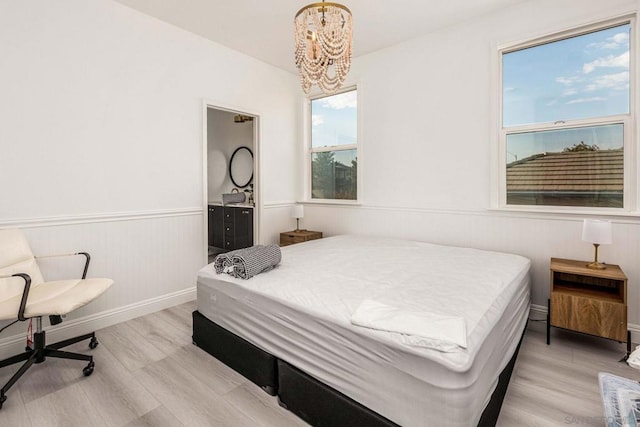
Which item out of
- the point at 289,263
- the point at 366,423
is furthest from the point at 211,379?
the point at 366,423

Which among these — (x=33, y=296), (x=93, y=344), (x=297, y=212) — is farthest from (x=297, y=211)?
(x=33, y=296)

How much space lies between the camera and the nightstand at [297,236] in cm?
417

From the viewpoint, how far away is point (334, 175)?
4.42 m

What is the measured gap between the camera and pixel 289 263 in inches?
96.0

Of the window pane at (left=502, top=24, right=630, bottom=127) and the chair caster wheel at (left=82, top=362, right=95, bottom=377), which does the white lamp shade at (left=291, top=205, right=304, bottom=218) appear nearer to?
the window pane at (left=502, top=24, right=630, bottom=127)

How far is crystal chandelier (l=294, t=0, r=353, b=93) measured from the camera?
209 centimetres

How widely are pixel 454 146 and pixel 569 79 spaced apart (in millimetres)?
1035

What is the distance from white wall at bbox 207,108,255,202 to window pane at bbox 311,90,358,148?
1871 mm

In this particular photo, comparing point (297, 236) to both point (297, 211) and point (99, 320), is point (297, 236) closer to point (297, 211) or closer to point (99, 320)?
point (297, 211)

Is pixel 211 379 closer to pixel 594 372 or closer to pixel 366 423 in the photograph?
pixel 366 423

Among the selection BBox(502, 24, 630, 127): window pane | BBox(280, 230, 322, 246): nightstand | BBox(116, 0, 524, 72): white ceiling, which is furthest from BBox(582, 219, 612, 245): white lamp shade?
BBox(280, 230, 322, 246): nightstand

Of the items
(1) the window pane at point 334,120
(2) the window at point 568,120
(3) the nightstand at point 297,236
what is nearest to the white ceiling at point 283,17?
(2) the window at point 568,120

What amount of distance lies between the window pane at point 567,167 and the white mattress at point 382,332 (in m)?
0.76

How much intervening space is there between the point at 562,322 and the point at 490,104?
197cm
